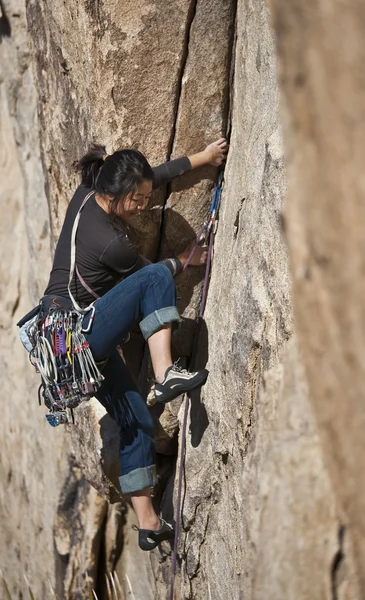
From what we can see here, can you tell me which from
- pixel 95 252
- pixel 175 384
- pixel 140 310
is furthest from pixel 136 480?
pixel 95 252

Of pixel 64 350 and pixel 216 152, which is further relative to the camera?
pixel 216 152

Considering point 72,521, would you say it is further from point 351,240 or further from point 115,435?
point 351,240

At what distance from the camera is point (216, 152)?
13.3 ft

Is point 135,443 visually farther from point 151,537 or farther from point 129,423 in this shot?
point 151,537

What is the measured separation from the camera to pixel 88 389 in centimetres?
368

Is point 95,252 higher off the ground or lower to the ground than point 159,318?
higher

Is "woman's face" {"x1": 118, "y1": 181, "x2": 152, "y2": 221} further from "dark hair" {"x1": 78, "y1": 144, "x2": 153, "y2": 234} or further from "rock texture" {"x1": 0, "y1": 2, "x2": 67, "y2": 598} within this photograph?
"rock texture" {"x1": 0, "y1": 2, "x2": 67, "y2": 598}

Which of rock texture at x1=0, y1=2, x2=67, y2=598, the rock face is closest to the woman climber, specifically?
the rock face

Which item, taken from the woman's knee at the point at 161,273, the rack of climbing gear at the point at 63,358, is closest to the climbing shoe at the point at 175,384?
the rack of climbing gear at the point at 63,358

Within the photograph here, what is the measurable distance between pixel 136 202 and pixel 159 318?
581 mm

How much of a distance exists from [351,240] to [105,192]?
2.22 meters

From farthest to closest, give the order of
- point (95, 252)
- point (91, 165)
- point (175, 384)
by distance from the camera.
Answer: point (91, 165) → point (95, 252) → point (175, 384)

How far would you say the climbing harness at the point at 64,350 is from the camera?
12.0 ft

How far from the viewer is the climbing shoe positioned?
143 inches
